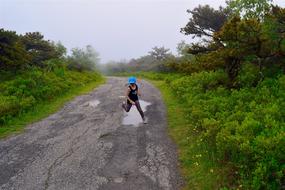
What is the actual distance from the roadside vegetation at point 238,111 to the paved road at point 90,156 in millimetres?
686

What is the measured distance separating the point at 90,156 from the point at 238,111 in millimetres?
4578

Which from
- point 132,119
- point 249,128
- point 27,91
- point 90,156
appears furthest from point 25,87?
point 249,128

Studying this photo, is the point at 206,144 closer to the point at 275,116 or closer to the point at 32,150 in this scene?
the point at 275,116

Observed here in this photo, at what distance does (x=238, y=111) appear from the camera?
1058cm

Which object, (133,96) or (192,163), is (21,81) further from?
(192,163)

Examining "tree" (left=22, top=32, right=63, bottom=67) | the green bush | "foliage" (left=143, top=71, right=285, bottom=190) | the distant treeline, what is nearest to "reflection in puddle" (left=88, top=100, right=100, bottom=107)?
the distant treeline

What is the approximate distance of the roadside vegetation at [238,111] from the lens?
7345 millimetres

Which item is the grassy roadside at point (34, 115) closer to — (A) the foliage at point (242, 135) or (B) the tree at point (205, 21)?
(A) the foliage at point (242, 135)

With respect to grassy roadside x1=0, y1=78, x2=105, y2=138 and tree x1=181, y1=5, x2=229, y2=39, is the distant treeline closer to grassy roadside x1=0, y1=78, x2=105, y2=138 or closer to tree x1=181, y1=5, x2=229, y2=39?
grassy roadside x1=0, y1=78, x2=105, y2=138

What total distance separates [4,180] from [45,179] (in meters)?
1.00

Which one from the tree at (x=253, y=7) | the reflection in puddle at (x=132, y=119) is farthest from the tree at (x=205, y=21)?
the reflection in puddle at (x=132, y=119)

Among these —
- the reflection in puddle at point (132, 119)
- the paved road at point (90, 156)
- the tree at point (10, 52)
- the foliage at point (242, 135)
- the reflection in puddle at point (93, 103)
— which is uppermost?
the tree at point (10, 52)

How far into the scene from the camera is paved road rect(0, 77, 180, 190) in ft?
26.4

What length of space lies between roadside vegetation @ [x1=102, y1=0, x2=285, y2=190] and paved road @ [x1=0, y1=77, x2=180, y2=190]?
686mm
